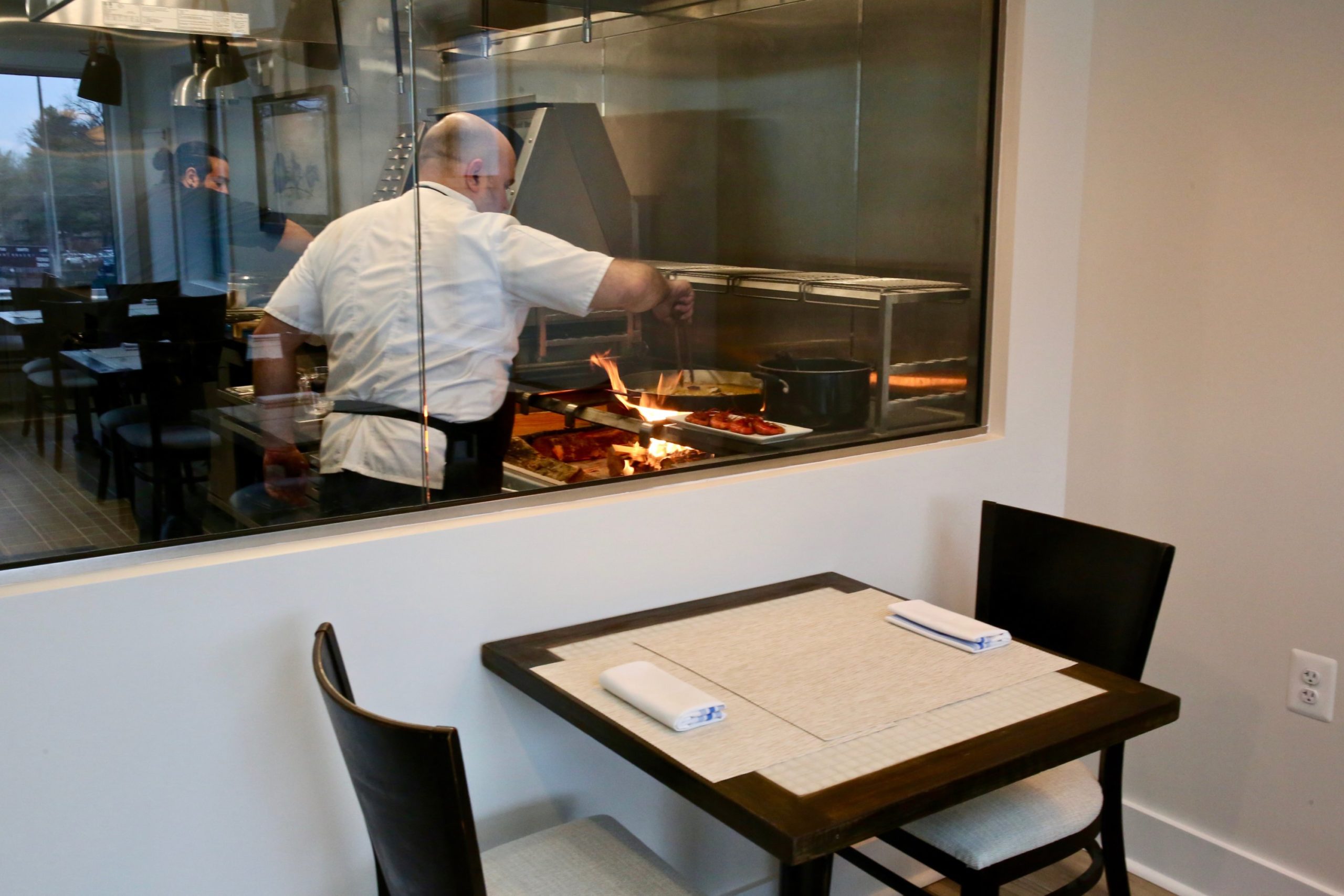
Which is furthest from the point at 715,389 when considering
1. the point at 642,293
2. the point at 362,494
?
the point at 362,494

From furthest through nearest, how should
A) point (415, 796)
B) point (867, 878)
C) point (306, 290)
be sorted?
1. point (867, 878)
2. point (306, 290)
3. point (415, 796)

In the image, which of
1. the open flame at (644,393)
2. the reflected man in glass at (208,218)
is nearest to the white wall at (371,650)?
the open flame at (644,393)

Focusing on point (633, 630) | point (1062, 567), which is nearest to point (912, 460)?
point (1062, 567)

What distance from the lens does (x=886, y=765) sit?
1.26m

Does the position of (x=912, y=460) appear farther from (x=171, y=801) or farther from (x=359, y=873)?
(x=171, y=801)

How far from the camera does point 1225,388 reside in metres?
2.09

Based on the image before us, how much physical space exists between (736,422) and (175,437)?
0.91 meters

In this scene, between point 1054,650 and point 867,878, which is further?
point 867,878

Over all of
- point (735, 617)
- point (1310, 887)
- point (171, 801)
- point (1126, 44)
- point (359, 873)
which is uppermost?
point (1126, 44)

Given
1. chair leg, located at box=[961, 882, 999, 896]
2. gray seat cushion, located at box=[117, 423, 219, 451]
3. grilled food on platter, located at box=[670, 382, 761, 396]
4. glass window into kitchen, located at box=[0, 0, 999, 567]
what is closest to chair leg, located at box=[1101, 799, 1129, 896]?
chair leg, located at box=[961, 882, 999, 896]

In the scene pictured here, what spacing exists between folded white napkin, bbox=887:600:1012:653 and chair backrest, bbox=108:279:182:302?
111 cm

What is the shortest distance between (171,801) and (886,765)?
87 cm

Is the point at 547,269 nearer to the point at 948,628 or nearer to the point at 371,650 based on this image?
Result: the point at 371,650

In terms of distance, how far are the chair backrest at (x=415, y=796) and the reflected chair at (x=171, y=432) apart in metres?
0.37
